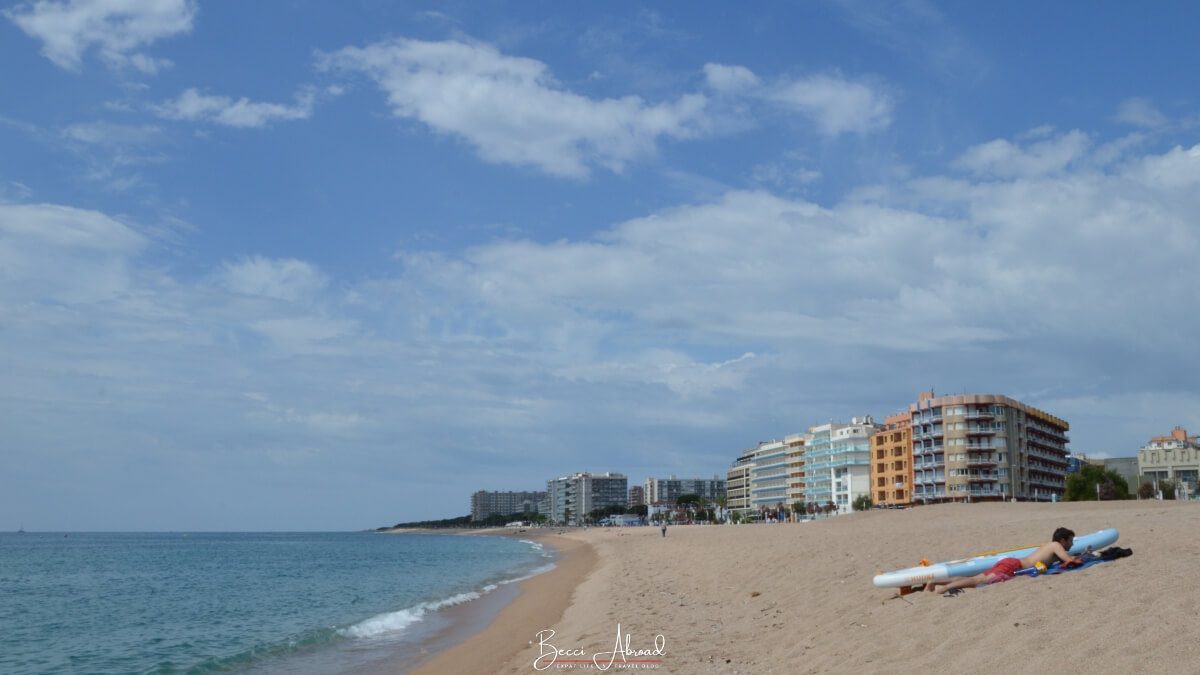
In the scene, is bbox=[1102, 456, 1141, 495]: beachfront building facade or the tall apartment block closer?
bbox=[1102, 456, 1141, 495]: beachfront building facade

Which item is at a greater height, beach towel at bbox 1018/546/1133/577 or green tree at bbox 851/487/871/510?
beach towel at bbox 1018/546/1133/577

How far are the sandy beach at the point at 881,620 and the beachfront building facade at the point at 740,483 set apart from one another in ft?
490

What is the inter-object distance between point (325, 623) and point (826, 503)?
102268 mm

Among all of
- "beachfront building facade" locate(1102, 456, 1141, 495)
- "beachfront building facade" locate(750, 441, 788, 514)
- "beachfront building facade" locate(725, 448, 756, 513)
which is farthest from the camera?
"beachfront building facade" locate(725, 448, 756, 513)

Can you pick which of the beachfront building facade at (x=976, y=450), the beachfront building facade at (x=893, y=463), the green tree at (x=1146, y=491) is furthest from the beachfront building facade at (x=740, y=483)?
the green tree at (x=1146, y=491)

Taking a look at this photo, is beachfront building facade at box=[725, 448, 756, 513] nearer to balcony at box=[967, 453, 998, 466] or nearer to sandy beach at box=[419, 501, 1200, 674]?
balcony at box=[967, 453, 998, 466]

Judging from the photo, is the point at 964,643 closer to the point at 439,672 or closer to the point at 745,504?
the point at 439,672

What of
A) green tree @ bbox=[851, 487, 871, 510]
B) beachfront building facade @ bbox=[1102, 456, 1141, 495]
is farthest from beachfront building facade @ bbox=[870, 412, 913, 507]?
beachfront building facade @ bbox=[1102, 456, 1141, 495]

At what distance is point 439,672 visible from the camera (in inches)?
647

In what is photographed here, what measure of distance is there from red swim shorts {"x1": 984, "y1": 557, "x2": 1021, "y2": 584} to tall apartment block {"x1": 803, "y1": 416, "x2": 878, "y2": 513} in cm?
10957

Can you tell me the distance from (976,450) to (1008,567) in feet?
298

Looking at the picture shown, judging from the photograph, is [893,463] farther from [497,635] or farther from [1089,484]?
[497,635]

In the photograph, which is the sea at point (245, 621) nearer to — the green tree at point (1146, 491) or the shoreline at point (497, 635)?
the shoreline at point (497, 635)

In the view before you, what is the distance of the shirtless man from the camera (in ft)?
38.6
